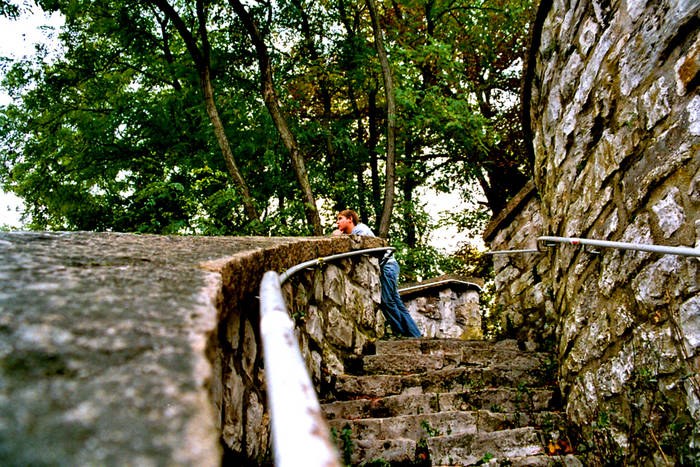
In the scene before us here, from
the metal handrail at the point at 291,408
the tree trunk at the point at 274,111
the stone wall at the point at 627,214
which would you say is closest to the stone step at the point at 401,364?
the stone wall at the point at 627,214

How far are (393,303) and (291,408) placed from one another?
14.5 feet

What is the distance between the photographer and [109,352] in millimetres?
588

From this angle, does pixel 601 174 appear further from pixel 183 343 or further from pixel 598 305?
pixel 183 343

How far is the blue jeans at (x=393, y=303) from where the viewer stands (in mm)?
4816

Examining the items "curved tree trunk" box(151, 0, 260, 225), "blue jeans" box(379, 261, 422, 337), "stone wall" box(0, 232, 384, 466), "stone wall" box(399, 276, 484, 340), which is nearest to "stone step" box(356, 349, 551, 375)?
"blue jeans" box(379, 261, 422, 337)

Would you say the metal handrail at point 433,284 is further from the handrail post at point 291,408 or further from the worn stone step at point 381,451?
the handrail post at point 291,408

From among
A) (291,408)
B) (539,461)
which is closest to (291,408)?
(291,408)

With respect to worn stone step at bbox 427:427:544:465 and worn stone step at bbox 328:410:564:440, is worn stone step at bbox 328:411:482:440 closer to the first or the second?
worn stone step at bbox 328:410:564:440

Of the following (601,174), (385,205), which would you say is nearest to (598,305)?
(601,174)

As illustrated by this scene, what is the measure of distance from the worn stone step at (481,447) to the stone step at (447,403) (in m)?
0.39

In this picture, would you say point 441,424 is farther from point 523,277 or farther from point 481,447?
point 523,277

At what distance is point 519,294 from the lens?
15.3 ft

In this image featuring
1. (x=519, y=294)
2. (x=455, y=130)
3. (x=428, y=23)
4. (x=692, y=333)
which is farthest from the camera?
(x=428, y=23)

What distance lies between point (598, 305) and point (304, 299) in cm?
166
